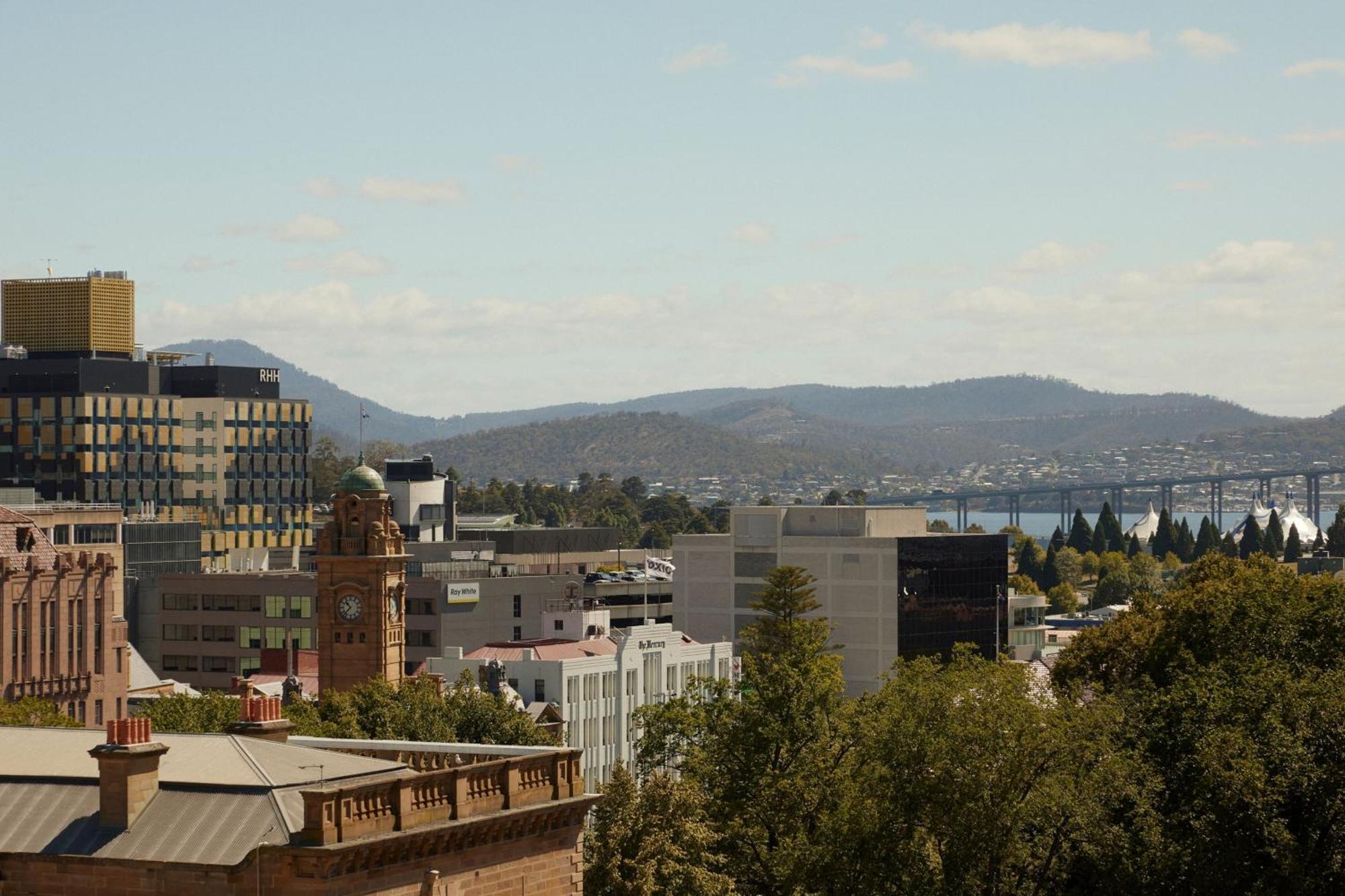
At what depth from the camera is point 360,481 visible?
151375 mm

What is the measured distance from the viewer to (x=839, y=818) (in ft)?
252

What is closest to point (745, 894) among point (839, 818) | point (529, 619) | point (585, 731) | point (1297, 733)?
point (839, 818)

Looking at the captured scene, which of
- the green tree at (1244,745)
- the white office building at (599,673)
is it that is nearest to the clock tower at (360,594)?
the white office building at (599,673)

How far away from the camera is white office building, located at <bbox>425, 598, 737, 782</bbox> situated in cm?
15150

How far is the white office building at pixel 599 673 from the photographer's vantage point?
152 meters

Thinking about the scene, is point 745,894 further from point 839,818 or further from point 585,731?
point 585,731

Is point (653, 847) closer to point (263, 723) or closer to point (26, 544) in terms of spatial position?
point (263, 723)

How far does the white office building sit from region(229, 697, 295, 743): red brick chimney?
8506 centimetres

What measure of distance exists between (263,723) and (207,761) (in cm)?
647

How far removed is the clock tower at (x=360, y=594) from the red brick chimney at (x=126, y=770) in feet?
298

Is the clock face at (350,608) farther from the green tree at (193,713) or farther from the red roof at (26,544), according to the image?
the red roof at (26,544)

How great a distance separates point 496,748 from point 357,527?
90837 mm

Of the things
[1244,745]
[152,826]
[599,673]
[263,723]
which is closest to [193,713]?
[599,673]

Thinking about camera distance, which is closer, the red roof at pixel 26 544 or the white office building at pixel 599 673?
the red roof at pixel 26 544
